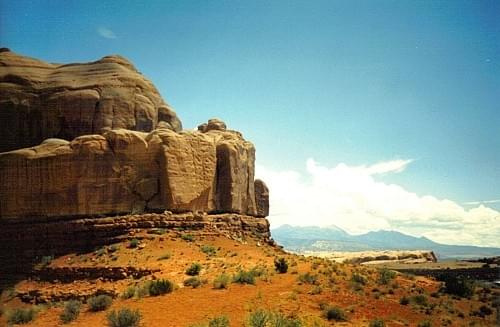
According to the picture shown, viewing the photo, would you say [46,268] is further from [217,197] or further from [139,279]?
[217,197]

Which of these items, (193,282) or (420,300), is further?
(193,282)

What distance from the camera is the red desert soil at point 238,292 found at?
56.6ft

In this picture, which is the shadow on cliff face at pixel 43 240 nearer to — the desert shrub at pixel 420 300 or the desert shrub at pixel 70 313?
the desert shrub at pixel 70 313

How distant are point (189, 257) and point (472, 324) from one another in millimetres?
16508

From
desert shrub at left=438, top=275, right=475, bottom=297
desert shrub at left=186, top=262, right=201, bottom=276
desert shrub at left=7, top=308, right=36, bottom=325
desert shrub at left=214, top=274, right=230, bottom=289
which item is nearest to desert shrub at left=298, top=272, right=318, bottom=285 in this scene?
desert shrub at left=214, top=274, right=230, bottom=289

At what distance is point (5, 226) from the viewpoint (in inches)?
1192

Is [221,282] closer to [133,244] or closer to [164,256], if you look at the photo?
[164,256]

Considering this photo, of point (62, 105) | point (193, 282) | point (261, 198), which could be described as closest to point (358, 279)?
point (193, 282)

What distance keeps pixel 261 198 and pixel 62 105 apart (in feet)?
70.7

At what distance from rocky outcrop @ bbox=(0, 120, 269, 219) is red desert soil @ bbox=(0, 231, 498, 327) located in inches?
132

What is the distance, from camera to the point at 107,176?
30.5 metres

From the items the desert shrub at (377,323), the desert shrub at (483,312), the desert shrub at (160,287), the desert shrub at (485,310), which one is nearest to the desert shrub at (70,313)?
the desert shrub at (160,287)

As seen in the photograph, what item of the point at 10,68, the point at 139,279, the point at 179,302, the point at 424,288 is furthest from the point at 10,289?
the point at 424,288

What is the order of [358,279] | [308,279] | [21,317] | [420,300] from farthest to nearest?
1. [358,279]
2. [308,279]
3. [420,300]
4. [21,317]
